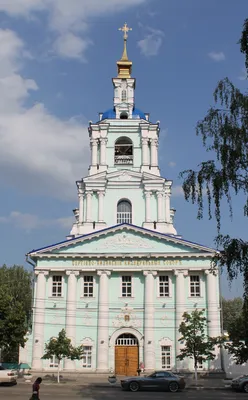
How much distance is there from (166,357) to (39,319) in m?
10.1

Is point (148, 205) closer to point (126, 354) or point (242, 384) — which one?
point (126, 354)

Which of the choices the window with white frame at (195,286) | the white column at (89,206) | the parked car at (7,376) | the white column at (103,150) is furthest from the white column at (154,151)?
the parked car at (7,376)

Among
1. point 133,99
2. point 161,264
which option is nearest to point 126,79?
point 133,99

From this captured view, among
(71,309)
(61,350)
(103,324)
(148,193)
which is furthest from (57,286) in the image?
(148,193)

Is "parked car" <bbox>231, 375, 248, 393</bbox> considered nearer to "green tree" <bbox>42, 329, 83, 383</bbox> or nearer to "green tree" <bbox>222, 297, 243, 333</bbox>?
"green tree" <bbox>42, 329, 83, 383</bbox>

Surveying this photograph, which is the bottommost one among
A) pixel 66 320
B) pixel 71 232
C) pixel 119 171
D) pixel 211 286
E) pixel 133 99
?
pixel 66 320

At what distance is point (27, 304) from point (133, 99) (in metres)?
26.0

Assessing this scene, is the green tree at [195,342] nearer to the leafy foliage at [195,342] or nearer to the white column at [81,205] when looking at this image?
the leafy foliage at [195,342]

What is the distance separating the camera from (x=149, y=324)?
36.4 m

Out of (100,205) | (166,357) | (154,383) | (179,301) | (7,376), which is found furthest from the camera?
(100,205)

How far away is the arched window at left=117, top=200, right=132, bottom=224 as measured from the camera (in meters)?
42.8

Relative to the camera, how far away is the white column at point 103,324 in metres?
35.6

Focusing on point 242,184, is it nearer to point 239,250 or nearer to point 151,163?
point 239,250

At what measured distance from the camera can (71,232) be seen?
4422 centimetres
